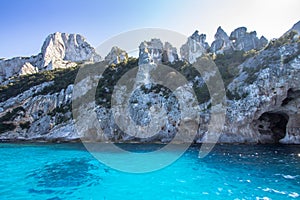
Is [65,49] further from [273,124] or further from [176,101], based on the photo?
[273,124]

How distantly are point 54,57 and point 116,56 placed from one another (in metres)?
41.0

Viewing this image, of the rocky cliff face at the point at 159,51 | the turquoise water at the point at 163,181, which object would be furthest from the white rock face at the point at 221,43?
the turquoise water at the point at 163,181

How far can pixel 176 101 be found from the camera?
35.1 m

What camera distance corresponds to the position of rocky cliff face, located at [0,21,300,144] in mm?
28031

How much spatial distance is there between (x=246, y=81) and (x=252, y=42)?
94.1 feet

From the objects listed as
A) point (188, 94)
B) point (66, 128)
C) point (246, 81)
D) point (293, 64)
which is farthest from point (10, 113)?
point (293, 64)

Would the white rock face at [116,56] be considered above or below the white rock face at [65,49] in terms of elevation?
below

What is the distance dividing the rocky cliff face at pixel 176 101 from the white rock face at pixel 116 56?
0.38 m

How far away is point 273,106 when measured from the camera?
27750 mm

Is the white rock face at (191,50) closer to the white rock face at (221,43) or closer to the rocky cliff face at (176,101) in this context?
the rocky cliff face at (176,101)

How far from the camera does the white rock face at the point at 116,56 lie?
5449 centimetres

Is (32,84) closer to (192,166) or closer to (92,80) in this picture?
(92,80)

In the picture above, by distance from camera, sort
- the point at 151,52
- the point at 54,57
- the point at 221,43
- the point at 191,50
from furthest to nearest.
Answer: the point at 54,57 → the point at 221,43 → the point at 191,50 → the point at 151,52

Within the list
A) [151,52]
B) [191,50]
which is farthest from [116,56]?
[191,50]
